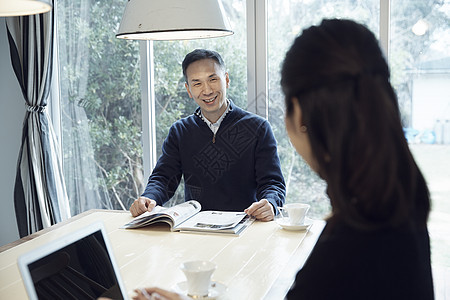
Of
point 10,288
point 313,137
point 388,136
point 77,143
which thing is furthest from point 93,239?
point 77,143

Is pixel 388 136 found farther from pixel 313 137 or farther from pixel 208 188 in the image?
pixel 208 188

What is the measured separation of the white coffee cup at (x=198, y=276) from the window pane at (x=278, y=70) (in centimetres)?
187

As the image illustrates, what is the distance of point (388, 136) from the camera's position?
77 centimetres

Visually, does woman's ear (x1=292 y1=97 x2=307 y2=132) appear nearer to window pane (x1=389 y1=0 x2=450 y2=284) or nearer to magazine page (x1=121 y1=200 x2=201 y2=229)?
magazine page (x1=121 y1=200 x2=201 y2=229)

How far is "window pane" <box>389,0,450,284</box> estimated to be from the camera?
2664mm

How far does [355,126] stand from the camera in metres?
0.77

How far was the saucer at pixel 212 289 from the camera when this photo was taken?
1.19m

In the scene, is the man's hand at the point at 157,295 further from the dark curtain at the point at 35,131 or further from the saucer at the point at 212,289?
the dark curtain at the point at 35,131

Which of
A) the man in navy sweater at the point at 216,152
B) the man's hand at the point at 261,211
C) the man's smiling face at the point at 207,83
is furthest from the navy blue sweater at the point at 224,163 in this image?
the man's hand at the point at 261,211

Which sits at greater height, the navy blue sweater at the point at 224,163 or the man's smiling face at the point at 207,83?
the man's smiling face at the point at 207,83

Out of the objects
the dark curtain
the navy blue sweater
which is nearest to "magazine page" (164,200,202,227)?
the navy blue sweater

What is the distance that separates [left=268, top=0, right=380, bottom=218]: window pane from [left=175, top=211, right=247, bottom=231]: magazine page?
1111 mm

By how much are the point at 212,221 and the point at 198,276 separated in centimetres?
74

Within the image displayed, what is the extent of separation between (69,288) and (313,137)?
1.97ft
